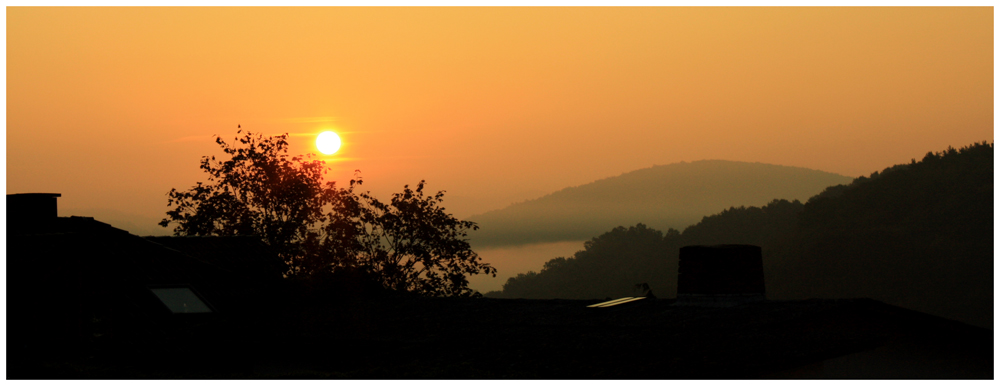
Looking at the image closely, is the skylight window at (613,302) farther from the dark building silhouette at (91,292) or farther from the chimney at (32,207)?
the chimney at (32,207)

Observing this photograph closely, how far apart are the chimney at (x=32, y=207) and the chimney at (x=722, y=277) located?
60.5 ft

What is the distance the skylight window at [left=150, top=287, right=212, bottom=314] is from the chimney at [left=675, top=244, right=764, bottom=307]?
43.2 ft

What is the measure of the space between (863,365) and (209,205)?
36.2 m

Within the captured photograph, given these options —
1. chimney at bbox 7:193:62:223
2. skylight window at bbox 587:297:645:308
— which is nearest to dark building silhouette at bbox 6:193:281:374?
chimney at bbox 7:193:62:223

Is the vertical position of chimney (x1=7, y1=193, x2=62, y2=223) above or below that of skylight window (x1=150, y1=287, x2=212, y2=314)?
above

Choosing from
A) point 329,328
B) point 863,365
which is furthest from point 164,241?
point 863,365

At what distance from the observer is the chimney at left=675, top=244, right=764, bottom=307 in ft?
77.2

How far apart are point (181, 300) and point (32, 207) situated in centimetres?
592

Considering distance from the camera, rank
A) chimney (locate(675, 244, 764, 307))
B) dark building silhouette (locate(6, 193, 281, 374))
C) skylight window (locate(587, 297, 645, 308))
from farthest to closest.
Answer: skylight window (locate(587, 297, 645, 308)) → dark building silhouette (locate(6, 193, 281, 374)) → chimney (locate(675, 244, 764, 307))

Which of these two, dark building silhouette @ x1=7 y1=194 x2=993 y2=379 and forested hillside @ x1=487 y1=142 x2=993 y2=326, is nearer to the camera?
dark building silhouette @ x1=7 y1=194 x2=993 y2=379

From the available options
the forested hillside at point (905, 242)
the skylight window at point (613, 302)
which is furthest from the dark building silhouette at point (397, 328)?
the forested hillside at point (905, 242)

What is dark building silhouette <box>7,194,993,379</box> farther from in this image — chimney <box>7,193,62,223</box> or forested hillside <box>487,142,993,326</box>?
forested hillside <box>487,142,993,326</box>

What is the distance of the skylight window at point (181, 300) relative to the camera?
26.2 meters

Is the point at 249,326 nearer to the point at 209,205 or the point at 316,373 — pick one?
the point at 316,373
